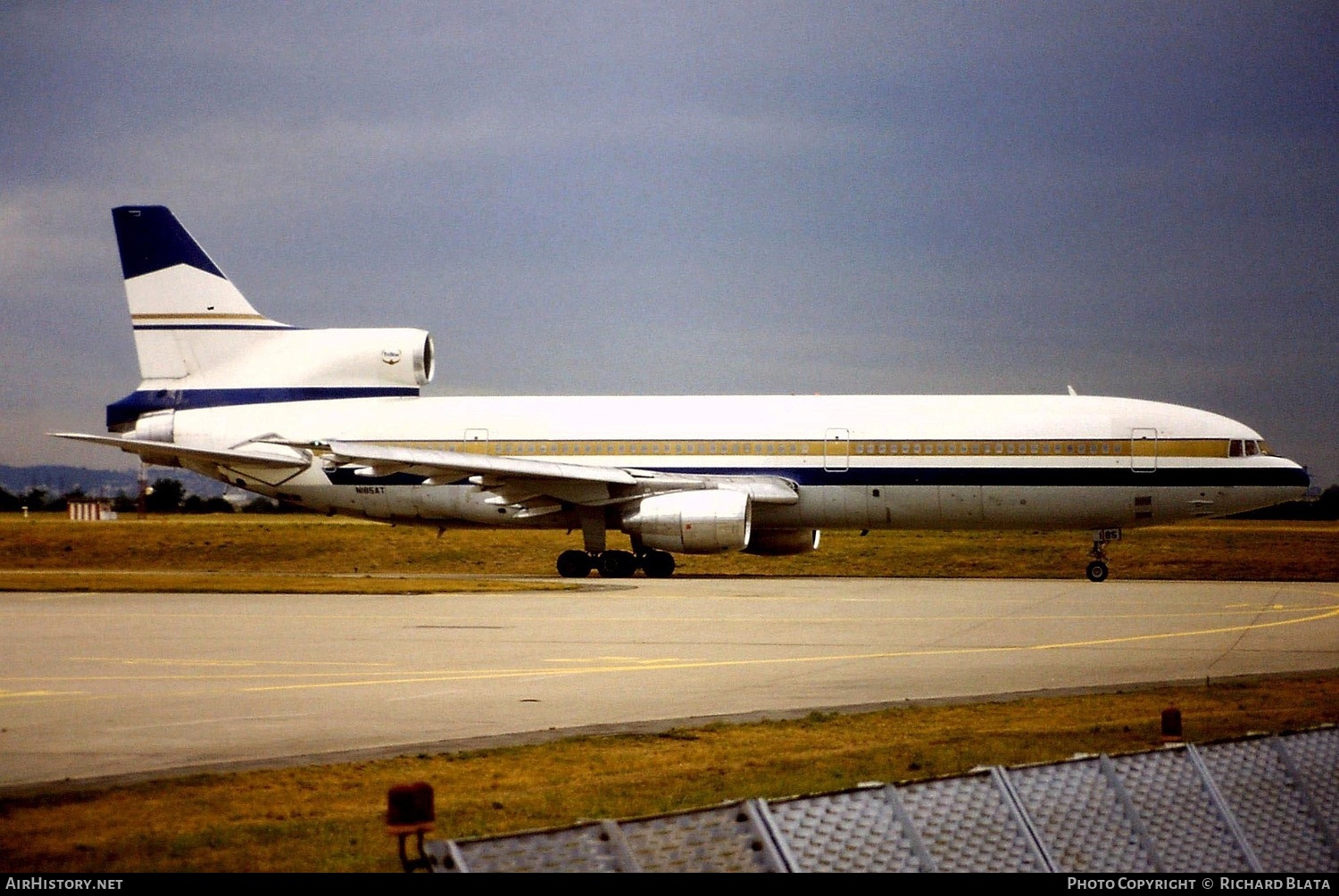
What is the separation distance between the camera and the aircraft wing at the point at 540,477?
1291 inches

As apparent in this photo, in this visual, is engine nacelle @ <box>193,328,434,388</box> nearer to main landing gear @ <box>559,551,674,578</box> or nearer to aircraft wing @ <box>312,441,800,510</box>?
aircraft wing @ <box>312,441,800,510</box>

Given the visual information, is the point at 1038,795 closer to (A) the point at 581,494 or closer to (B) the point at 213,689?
(B) the point at 213,689

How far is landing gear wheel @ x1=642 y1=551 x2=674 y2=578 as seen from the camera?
34.7 meters

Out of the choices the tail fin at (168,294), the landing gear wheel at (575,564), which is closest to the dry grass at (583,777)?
the landing gear wheel at (575,564)

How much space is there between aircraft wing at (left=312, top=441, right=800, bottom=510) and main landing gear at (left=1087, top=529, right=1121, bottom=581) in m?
7.42

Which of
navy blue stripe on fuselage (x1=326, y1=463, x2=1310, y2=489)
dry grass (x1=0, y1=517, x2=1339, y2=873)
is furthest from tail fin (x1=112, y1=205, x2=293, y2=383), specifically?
dry grass (x1=0, y1=517, x2=1339, y2=873)

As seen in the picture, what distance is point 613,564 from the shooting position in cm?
3447

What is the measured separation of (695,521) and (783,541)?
4.67 m

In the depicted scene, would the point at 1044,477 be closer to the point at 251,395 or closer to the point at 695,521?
the point at 695,521

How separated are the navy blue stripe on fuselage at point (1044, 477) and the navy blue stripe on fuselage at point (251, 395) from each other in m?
11.1

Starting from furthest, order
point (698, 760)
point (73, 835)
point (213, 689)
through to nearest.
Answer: point (213, 689) < point (698, 760) < point (73, 835)

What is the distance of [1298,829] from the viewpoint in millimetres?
6949

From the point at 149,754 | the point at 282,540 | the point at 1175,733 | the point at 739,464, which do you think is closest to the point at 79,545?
the point at 282,540
